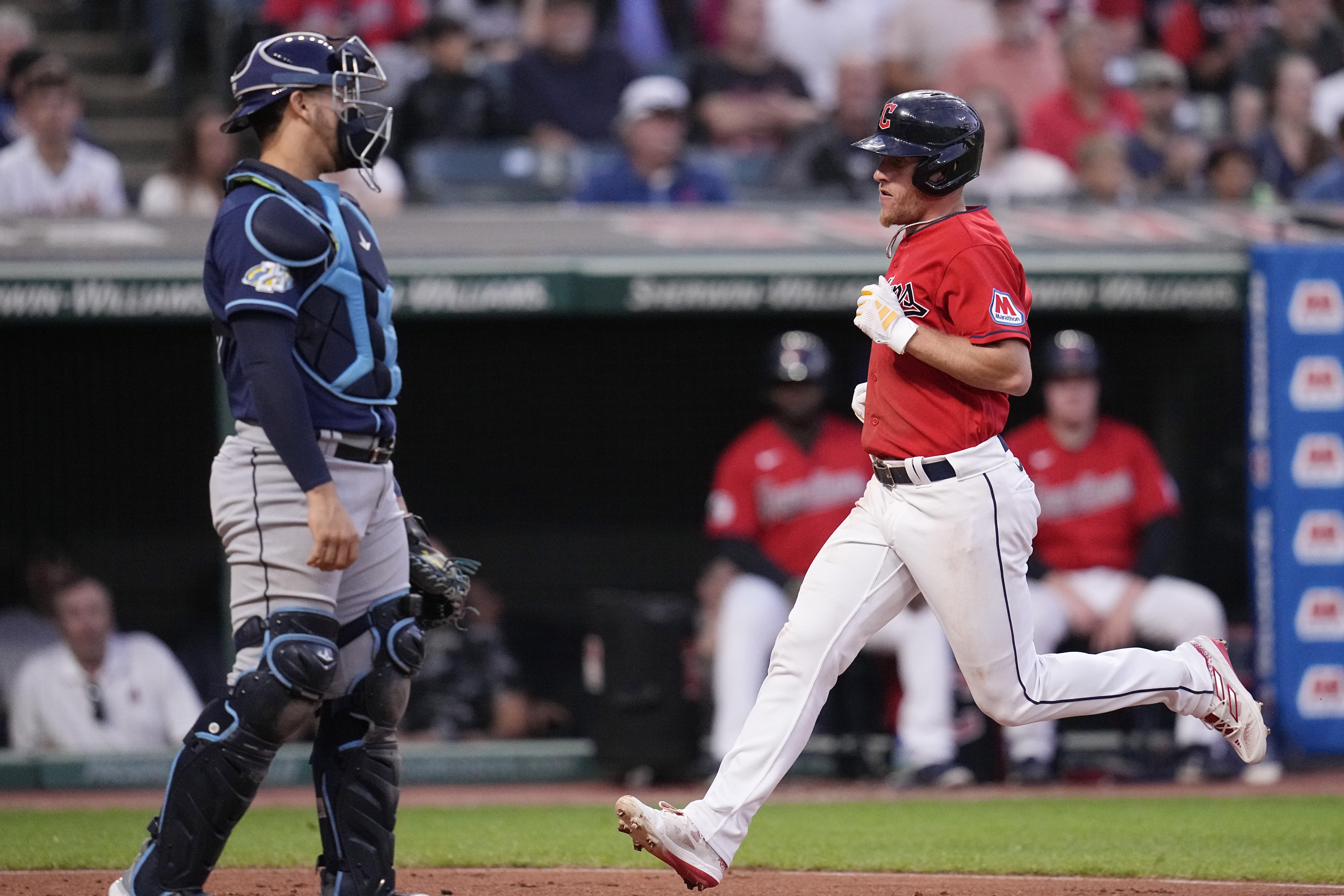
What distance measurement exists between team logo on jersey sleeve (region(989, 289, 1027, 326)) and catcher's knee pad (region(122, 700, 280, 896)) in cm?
170

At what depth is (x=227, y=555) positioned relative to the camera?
3.44 metres

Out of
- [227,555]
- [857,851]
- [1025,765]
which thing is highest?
[227,555]

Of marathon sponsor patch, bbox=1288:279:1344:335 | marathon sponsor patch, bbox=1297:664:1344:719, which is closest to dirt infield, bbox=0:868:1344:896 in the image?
marathon sponsor patch, bbox=1297:664:1344:719

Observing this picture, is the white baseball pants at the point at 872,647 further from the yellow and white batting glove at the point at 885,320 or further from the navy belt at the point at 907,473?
the yellow and white batting glove at the point at 885,320

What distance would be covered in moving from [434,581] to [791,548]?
11.7ft

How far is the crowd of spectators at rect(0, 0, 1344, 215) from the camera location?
7.69 metres

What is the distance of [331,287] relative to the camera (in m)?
3.46

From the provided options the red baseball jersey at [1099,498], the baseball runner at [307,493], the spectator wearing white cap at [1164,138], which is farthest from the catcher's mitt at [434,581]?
the spectator wearing white cap at [1164,138]

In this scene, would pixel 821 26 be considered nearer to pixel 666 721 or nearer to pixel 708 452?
pixel 708 452

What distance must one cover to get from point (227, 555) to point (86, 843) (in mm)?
2013

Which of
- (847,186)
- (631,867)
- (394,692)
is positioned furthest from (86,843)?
(847,186)

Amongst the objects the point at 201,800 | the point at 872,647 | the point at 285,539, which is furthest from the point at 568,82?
the point at 201,800

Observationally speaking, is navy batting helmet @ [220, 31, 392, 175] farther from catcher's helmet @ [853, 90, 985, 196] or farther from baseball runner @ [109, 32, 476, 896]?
catcher's helmet @ [853, 90, 985, 196]

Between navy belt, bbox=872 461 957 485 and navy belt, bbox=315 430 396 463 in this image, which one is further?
navy belt, bbox=872 461 957 485
